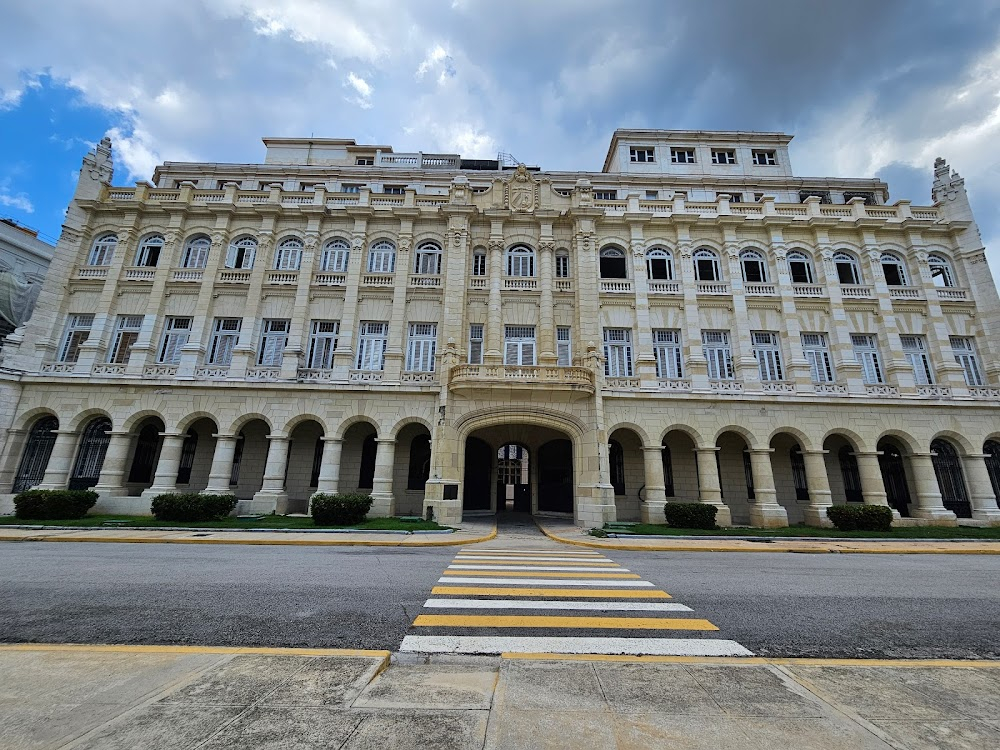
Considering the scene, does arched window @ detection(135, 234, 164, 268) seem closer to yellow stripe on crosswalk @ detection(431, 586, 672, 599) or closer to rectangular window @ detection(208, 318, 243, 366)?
rectangular window @ detection(208, 318, 243, 366)

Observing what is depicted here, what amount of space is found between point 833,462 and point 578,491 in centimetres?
1403

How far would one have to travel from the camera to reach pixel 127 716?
126 inches

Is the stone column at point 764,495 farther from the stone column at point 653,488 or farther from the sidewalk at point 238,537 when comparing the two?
the sidewalk at point 238,537

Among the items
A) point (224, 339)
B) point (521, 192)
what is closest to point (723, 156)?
point (521, 192)

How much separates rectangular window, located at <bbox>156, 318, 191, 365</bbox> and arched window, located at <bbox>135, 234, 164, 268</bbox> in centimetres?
403

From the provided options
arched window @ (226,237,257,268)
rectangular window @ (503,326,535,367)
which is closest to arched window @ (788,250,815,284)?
rectangular window @ (503,326,535,367)

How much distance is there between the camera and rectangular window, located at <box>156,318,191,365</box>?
22328mm

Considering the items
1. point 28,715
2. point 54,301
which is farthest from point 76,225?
point 28,715

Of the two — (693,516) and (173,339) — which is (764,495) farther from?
(173,339)

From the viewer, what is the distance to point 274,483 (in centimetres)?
2011

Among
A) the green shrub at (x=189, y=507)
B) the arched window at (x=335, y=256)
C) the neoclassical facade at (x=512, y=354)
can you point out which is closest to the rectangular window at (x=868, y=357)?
the neoclassical facade at (x=512, y=354)

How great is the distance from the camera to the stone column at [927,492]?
19266 mm

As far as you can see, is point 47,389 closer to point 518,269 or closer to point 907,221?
point 518,269

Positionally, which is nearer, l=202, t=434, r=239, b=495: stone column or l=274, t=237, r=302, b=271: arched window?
l=202, t=434, r=239, b=495: stone column
